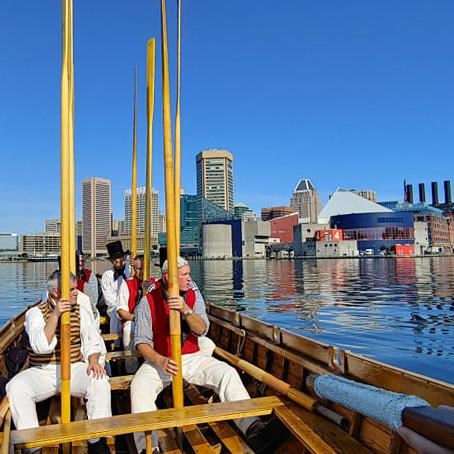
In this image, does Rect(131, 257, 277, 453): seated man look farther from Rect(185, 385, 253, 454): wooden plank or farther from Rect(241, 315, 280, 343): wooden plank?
Rect(241, 315, 280, 343): wooden plank

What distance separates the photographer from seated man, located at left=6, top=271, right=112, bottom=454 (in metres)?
4.18

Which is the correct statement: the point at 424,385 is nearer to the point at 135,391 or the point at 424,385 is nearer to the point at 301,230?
the point at 135,391

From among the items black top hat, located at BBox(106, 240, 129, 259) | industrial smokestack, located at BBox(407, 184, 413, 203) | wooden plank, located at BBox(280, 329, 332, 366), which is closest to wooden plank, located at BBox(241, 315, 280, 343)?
wooden plank, located at BBox(280, 329, 332, 366)

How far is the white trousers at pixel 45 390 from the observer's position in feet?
13.4

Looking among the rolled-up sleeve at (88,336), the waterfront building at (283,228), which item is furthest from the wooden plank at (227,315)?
the waterfront building at (283,228)

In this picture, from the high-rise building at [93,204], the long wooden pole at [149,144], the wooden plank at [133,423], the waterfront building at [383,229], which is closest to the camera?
the wooden plank at [133,423]

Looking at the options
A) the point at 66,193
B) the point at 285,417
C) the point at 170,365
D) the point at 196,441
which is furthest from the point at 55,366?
the point at 285,417

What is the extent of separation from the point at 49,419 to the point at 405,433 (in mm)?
3848

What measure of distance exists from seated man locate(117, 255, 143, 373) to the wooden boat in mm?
1593

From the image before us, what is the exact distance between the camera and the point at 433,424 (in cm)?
208

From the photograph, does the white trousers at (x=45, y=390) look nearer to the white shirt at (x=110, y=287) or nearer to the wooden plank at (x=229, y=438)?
the wooden plank at (x=229, y=438)

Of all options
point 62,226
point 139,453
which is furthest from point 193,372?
point 62,226

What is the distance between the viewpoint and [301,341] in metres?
5.47

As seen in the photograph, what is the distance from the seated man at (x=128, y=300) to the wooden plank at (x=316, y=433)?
370 centimetres
